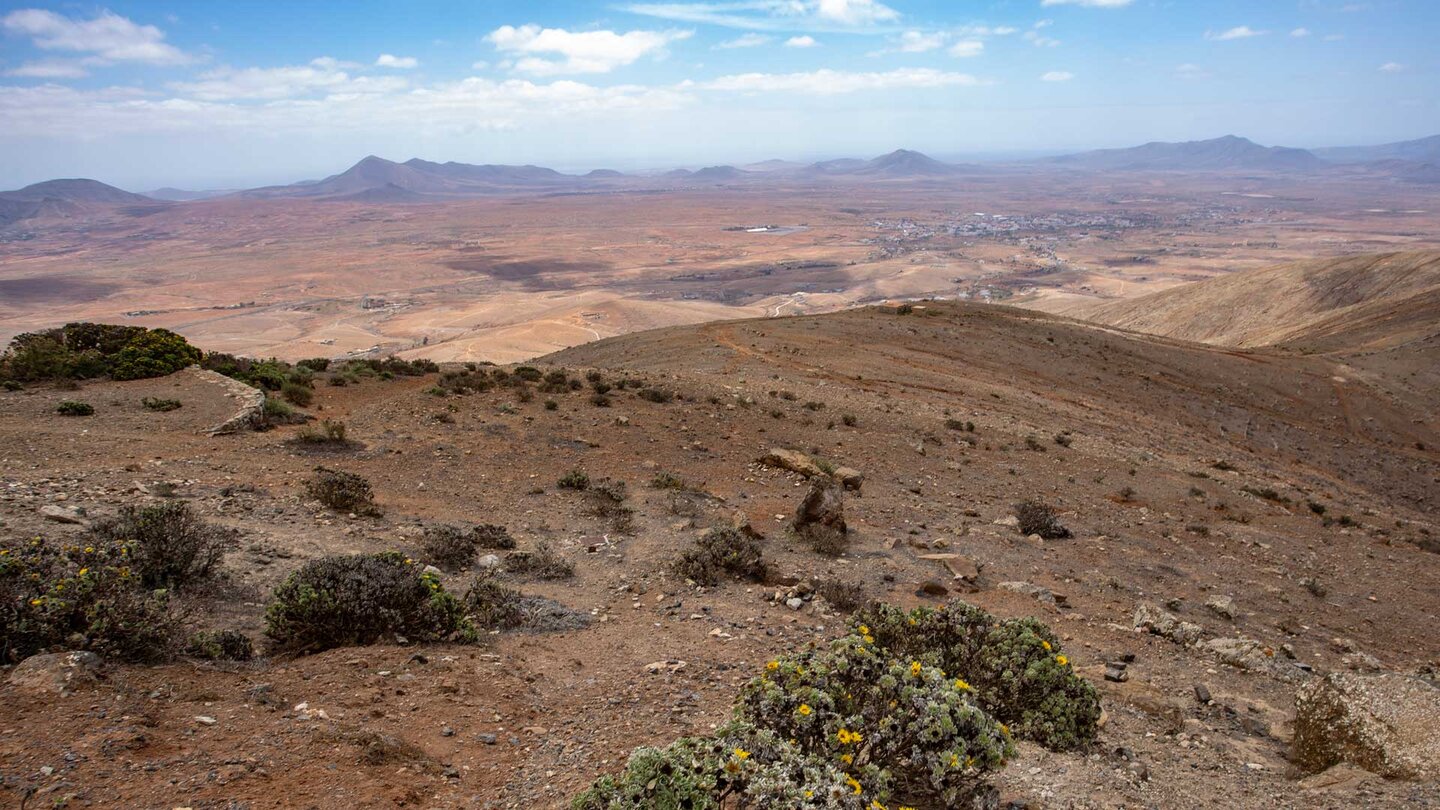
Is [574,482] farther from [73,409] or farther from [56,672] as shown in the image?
[73,409]

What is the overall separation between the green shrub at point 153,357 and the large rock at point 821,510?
1396cm

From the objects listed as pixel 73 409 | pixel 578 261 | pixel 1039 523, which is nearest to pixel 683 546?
pixel 1039 523

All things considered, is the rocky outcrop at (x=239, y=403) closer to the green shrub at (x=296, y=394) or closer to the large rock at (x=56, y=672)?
the green shrub at (x=296, y=394)

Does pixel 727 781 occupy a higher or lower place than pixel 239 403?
lower

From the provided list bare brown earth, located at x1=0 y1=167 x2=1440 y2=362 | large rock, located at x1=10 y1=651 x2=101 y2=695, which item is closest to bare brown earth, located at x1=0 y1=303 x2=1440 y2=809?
large rock, located at x1=10 y1=651 x2=101 y2=695

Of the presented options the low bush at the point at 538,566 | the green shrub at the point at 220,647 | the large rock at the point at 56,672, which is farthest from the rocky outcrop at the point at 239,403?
the large rock at the point at 56,672

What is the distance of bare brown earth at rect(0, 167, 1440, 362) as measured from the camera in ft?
219

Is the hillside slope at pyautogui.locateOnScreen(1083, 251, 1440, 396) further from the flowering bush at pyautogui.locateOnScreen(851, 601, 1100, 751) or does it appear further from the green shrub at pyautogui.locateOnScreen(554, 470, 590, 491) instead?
the green shrub at pyautogui.locateOnScreen(554, 470, 590, 491)

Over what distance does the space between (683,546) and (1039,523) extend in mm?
5927

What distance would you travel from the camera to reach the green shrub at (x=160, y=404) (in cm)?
1253

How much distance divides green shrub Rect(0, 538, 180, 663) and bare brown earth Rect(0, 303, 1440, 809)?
0.30 metres

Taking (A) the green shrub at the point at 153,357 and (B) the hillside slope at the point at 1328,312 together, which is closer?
(A) the green shrub at the point at 153,357

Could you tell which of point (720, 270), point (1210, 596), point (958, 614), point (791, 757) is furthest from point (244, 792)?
point (720, 270)

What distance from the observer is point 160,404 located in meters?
12.6
